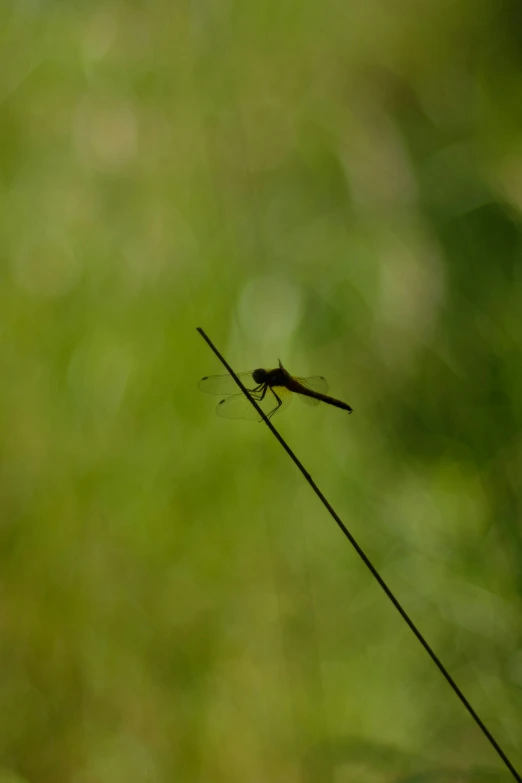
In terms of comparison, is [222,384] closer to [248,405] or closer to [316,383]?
[248,405]

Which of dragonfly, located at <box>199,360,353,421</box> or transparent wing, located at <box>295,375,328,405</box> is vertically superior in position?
dragonfly, located at <box>199,360,353,421</box>

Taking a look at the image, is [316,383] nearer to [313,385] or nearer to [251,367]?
[313,385]

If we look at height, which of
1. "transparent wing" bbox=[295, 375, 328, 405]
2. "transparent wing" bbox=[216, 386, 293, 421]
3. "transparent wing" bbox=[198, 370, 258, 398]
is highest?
"transparent wing" bbox=[198, 370, 258, 398]

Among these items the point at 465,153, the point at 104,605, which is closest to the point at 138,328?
the point at 104,605

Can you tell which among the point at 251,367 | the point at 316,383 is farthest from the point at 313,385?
the point at 251,367

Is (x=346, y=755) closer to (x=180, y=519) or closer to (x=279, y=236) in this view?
(x=180, y=519)
